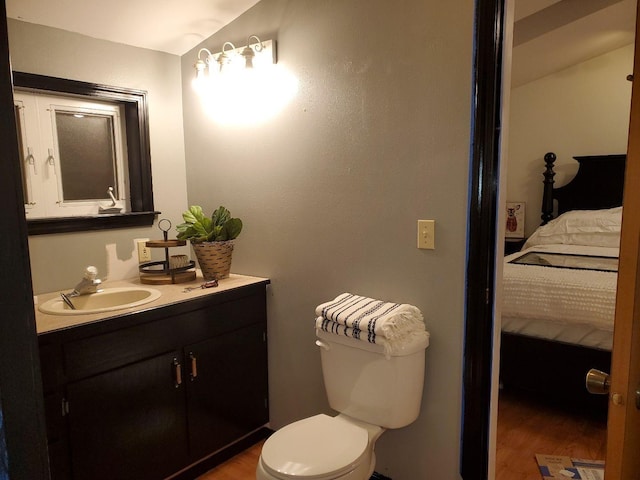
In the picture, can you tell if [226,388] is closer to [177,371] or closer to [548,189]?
[177,371]

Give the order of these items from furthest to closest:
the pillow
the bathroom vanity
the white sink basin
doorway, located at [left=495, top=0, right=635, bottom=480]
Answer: the pillow, doorway, located at [left=495, top=0, right=635, bottom=480], the white sink basin, the bathroom vanity

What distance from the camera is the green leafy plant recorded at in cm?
231

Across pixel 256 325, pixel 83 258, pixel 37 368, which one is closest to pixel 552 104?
pixel 256 325

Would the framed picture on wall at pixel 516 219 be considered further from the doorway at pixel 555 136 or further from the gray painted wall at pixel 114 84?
the gray painted wall at pixel 114 84

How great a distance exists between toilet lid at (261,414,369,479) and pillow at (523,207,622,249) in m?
3.02

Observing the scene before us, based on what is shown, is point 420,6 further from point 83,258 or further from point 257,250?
point 83,258

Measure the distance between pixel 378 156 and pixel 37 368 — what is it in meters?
1.57

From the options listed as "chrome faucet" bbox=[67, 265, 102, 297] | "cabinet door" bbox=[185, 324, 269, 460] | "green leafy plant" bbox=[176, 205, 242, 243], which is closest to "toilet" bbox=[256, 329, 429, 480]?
"cabinet door" bbox=[185, 324, 269, 460]

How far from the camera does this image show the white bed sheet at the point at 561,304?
2.52 m

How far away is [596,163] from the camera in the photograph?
417 centimetres

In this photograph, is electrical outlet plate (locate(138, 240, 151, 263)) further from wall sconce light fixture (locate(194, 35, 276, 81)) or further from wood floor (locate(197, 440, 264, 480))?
wood floor (locate(197, 440, 264, 480))

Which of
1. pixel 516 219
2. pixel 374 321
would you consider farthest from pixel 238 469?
pixel 516 219

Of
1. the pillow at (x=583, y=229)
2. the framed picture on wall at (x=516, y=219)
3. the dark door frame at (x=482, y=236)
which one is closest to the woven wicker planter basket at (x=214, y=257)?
the dark door frame at (x=482, y=236)

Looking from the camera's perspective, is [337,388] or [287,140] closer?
[337,388]
